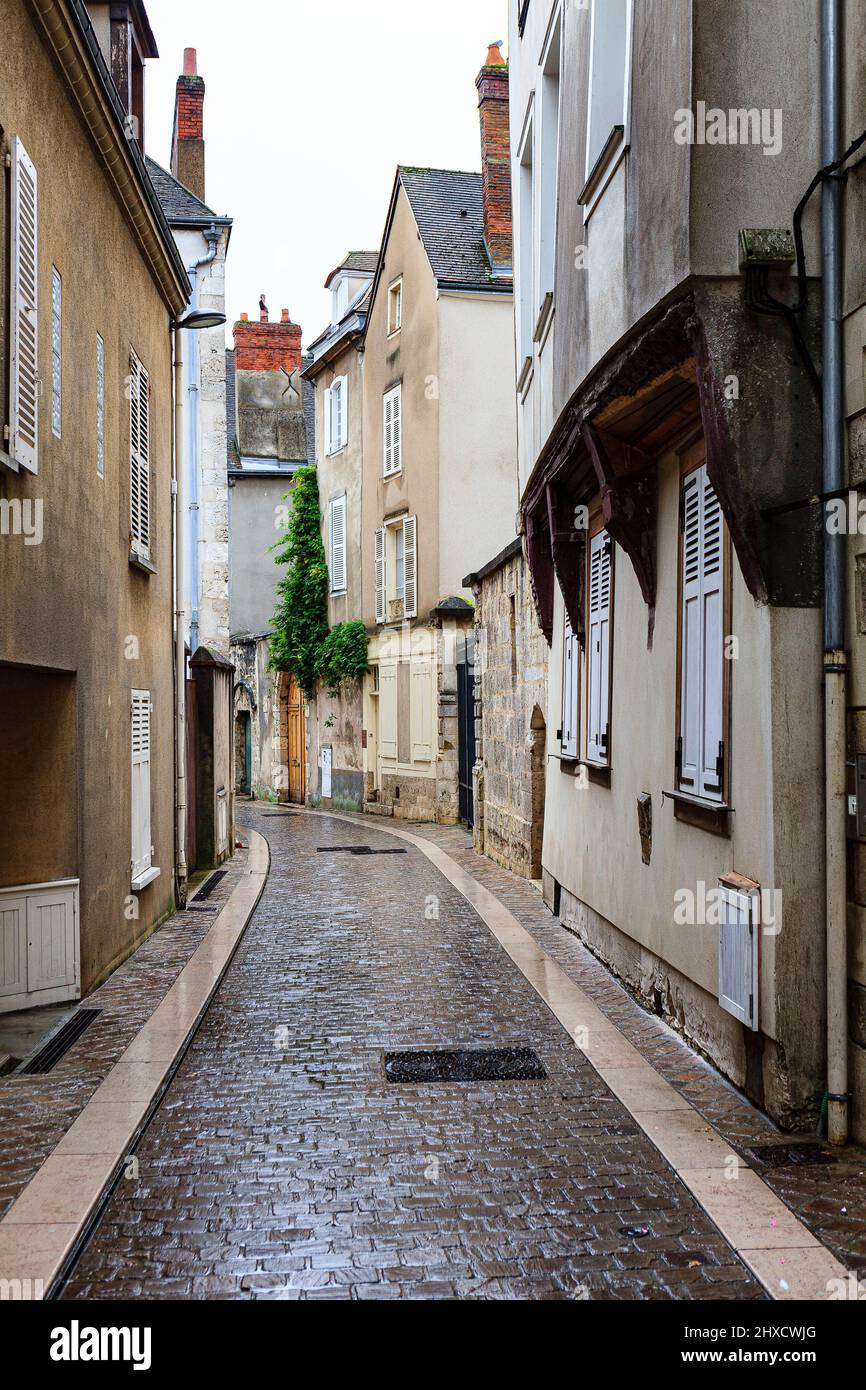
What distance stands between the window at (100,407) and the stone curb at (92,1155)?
379 cm

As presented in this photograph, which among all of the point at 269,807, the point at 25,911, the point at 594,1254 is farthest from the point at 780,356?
the point at 269,807

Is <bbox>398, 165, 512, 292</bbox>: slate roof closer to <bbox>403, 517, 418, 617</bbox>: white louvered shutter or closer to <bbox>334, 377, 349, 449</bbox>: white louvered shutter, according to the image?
<bbox>403, 517, 418, 617</bbox>: white louvered shutter

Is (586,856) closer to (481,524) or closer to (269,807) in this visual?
(481,524)

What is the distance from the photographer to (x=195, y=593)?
19.0m

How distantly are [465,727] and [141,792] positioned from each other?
11.3 metres

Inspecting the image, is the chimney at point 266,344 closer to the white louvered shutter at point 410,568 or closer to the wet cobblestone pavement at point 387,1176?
the white louvered shutter at point 410,568

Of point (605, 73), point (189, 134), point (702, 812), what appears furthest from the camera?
point (189, 134)

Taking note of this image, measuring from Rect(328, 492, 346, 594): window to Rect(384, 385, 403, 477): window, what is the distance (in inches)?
133

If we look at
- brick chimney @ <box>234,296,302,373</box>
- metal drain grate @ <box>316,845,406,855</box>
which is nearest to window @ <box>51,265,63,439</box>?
metal drain grate @ <box>316,845,406,855</box>

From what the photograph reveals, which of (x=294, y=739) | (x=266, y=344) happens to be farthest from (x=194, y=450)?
(x=266, y=344)

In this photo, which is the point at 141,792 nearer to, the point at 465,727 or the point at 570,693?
the point at 570,693

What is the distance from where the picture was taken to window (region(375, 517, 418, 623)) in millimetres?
24531

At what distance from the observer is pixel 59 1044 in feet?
24.6

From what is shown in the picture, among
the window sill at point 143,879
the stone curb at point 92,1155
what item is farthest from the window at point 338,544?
the stone curb at point 92,1155
